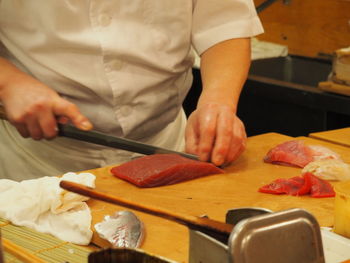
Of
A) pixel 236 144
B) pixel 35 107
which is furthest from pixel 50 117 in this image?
pixel 236 144

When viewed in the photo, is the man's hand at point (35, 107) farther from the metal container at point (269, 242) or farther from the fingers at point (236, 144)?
the metal container at point (269, 242)

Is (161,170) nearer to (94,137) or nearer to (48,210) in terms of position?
(94,137)

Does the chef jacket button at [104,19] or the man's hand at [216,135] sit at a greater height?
the chef jacket button at [104,19]

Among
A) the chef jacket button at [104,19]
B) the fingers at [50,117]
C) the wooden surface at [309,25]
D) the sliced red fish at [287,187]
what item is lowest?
the wooden surface at [309,25]

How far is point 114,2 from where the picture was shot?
2125mm

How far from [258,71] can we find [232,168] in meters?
1.97

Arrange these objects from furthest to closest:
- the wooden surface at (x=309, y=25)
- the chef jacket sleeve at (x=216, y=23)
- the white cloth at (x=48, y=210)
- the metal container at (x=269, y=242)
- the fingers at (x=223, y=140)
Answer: the wooden surface at (x=309, y=25), the chef jacket sleeve at (x=216, y=23), the fingers at (x=223, y=140), the white cloth at (x=48, y=210), the metal container at (x=269, y=242)

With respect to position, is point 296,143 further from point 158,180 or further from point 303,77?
point 303,77

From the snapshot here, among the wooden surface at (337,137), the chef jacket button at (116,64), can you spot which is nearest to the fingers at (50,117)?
the chef jacket button at (116,64)

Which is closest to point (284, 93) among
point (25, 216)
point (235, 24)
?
point (235, 24)

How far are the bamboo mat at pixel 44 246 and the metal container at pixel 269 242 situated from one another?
14.7 inches

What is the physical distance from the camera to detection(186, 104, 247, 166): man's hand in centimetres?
204

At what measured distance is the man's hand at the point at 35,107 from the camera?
6.16 ft

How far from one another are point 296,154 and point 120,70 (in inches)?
23.6
